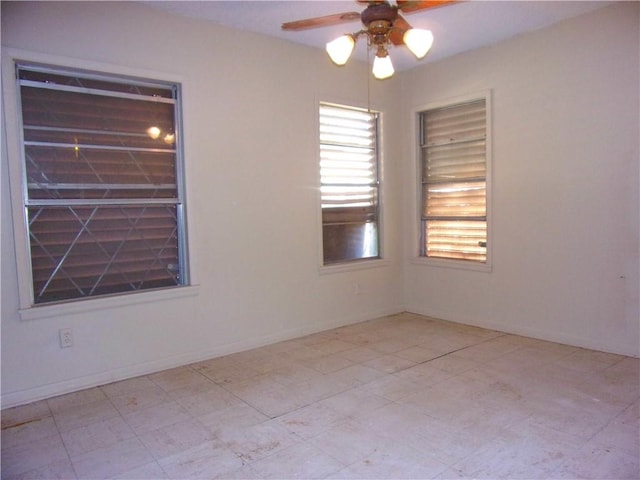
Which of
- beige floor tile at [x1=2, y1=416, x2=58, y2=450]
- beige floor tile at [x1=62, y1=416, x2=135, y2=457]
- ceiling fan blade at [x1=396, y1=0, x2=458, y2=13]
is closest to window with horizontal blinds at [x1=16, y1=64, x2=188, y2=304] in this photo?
beige floor tile at [x1=2, y1=416, x2=58, y2=450]

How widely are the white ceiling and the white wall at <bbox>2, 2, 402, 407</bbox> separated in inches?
5.7

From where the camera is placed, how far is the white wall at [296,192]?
121 inches

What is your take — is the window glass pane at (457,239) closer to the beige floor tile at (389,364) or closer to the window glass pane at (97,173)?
the beige floor tile at (389,364)

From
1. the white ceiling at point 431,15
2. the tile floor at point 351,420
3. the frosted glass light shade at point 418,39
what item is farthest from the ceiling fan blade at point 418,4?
the tile floor at point 351,420

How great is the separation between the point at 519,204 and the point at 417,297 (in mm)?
1539

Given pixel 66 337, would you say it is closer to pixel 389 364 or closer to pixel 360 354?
pixel 360 354

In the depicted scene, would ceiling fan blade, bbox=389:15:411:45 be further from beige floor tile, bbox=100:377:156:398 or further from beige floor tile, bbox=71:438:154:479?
beige floor tile, bbox=100:377:156:398

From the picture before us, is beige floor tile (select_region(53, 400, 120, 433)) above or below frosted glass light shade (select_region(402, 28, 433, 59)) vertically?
below

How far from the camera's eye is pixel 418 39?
8.23 ft

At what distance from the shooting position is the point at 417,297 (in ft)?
16.5

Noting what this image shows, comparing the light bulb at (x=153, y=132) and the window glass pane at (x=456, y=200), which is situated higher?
the light bulb at (x=153, y=132)

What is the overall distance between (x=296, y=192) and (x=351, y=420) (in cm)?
220

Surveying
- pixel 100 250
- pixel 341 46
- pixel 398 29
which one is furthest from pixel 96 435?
pixel 398 29

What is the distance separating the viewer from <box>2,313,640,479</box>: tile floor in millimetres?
2139
